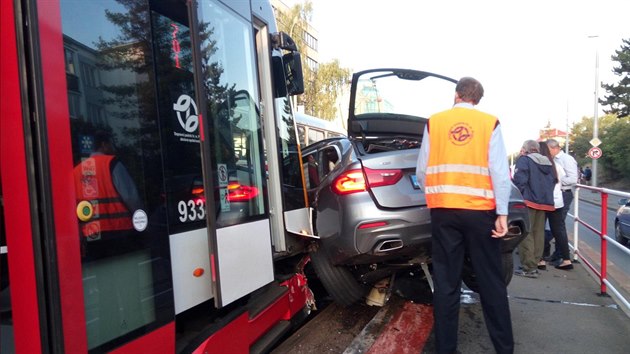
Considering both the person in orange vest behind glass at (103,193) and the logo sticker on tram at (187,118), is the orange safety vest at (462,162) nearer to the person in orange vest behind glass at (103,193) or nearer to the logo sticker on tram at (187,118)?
the logo sticker on tram at (187,118)

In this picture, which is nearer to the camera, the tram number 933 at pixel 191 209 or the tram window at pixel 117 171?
the tram window at pixel 117 171

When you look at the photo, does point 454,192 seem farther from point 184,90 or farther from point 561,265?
point 561,265

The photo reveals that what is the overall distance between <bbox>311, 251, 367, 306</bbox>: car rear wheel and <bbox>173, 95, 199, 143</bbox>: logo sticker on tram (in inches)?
71.8

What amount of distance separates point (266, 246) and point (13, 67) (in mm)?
1923

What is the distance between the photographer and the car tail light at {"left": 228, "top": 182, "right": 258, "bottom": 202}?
9.64ft

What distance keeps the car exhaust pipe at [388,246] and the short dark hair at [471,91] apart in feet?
3.79

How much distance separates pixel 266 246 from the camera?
3.26 metres

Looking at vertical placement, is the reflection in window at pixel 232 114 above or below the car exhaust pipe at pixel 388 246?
above

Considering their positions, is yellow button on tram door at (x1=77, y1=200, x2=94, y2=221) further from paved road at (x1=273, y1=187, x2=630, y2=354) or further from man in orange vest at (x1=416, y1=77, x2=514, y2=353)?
paved road at (x1=273, y1=187, x2=630, y2=354)

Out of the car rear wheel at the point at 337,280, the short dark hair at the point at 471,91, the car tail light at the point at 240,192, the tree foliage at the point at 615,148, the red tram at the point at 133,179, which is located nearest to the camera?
the red tram at the point at 133,179

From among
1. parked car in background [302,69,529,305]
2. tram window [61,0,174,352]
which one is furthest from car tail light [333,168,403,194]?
tram window [61,0,174,352]

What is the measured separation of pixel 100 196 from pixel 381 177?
2241 millimetres

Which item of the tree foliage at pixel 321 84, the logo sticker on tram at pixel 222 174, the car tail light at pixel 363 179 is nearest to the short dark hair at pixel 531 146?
the car tail light at pixel 363 179

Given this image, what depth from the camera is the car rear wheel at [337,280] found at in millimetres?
3994
